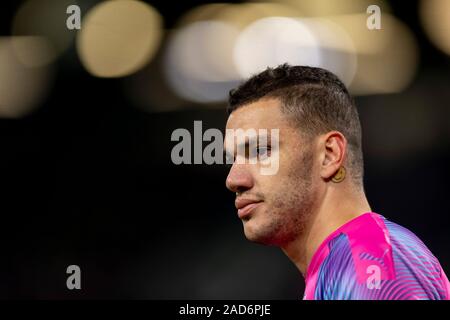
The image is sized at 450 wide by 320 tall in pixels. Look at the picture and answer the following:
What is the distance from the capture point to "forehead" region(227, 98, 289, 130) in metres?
2.36

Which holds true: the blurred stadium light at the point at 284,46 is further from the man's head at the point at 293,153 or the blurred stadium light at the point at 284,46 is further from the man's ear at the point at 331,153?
the man's ear at the point at 331,153

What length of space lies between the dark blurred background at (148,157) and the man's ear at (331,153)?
10.2ft

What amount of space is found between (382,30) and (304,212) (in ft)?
11.6

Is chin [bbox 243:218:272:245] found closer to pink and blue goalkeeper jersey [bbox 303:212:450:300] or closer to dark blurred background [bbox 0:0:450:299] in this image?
pink and blue goalkeeper jersey [bbox 303:212:450:300]

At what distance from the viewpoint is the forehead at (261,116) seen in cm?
236

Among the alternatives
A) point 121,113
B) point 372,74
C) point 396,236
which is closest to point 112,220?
point 121,113

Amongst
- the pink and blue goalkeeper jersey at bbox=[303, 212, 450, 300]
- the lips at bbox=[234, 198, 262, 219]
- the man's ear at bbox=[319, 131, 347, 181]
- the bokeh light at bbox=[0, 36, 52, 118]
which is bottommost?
the pink and blue goalkeeper jersey at bbox=[303, 212, 450, 300]

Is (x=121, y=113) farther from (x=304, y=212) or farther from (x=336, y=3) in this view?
(x=304, y=212)

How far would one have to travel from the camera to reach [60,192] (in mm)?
5789

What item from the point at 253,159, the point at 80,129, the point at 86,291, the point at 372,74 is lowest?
the point at 86,291

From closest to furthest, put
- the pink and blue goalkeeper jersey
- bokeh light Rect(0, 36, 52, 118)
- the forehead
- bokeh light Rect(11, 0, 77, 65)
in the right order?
the pink and blue goalkeeper jersey → the forehead → bokeh light Rect(11, 0, 77, 65) → bokeh light Rect(0, 36, 52, 118)

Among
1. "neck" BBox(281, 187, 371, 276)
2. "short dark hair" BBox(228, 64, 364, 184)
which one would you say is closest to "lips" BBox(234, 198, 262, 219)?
"neck" BBox(281, 187, 371, 276)

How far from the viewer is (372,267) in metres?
1.90

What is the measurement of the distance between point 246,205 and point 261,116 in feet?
1.14
